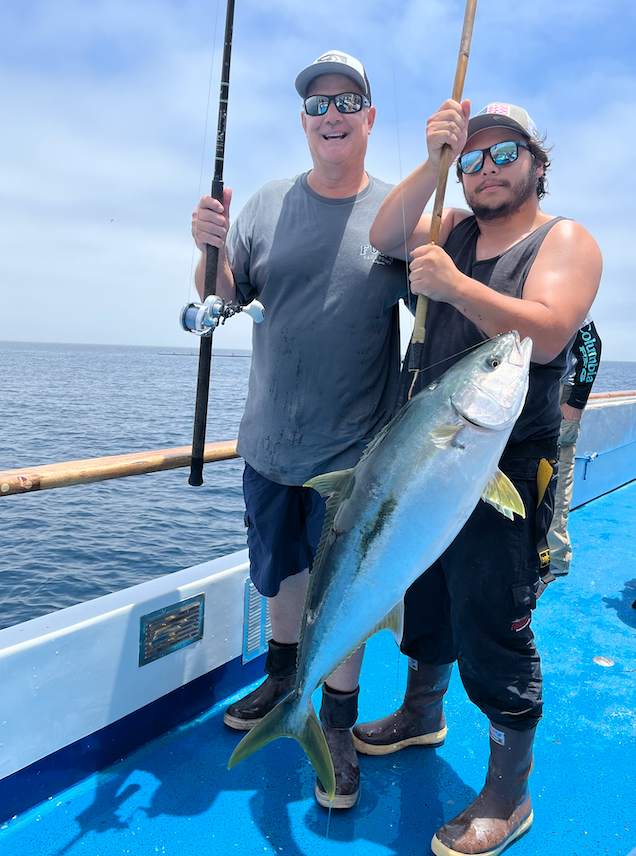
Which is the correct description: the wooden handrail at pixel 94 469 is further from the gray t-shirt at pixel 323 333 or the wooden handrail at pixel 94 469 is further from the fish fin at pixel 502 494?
the fish fin at pixel 502 494

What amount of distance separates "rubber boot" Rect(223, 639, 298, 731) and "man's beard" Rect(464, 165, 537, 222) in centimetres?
192

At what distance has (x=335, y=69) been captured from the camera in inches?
89.7

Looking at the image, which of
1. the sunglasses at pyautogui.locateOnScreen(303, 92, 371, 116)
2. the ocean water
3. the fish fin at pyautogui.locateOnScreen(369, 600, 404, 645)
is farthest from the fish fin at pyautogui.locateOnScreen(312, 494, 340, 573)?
the ocean water

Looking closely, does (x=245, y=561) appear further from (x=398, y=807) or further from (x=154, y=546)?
(x=154, y=546)

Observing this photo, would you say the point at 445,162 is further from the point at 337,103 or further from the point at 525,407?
the point at 525,407

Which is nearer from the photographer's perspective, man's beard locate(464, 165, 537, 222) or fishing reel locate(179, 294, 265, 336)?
man's beard locate(464, 165, 537, 222)

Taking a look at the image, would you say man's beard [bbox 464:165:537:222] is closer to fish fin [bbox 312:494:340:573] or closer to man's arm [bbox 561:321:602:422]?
fish fin [bbox 312:494:340:573]

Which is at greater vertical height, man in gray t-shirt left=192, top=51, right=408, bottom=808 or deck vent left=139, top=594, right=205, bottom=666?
man in gray t-shirt left=192, top=51, right=408, bottom=808

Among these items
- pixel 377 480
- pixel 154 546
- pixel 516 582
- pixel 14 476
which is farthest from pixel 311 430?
pixel 154 546

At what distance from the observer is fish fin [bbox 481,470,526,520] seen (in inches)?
63.2

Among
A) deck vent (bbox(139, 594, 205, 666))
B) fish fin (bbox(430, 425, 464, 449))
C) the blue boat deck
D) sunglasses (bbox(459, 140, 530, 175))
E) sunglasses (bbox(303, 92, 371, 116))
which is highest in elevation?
sunglasses (bbox(303, 92, 371, 116))

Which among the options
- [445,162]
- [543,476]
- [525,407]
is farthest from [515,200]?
[543,476]

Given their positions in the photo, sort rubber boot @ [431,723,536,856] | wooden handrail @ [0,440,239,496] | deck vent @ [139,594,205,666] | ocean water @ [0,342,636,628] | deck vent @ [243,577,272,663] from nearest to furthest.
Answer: rubber boot @ [431,723,536,856]
wooden handrail @ [0,440,239,496]
deck vent @ [139,594,205,666]
deck vent @ [243,577,272,663]
ocean water @ [0,342,636,628]

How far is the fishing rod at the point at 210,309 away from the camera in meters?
2.32
